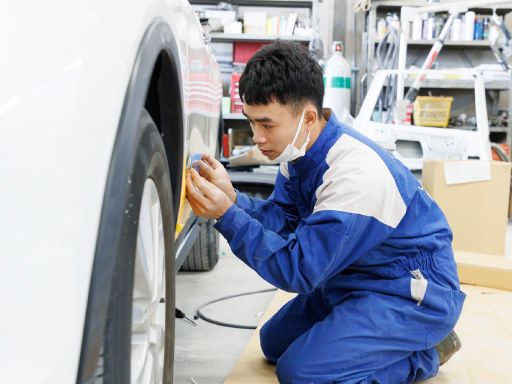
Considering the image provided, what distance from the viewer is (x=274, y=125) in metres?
1.73

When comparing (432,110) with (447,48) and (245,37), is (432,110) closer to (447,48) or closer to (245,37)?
(447,48)

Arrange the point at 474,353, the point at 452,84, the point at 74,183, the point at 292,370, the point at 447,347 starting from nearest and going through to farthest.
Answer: the point at 74,183
the point at 292,370
the point at 447,347
the point at 474,353
the point at 452,84

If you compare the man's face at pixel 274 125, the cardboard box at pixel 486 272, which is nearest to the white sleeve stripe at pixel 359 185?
the man's face at pixel 274 125

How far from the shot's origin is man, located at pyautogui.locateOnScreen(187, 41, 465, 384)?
166cm

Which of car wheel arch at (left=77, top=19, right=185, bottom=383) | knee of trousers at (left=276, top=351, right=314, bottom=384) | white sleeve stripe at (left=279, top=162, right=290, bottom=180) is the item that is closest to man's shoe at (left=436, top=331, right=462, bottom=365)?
knee of trousers at (left=276, top=351, right=314, bottom=384)

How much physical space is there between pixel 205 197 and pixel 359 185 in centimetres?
37

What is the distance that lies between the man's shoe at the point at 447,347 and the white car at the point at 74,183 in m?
1.19

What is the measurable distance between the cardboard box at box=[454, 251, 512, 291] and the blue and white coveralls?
47.9 inches

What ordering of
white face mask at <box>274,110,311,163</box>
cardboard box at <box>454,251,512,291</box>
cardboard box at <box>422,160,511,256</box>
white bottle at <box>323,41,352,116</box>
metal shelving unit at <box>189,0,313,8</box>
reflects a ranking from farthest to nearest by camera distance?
metal shelving unit at <box>189,0,313,8</box>
white bottle at <box>323,41,352,116</box>
cardboard box at <box>422,160,511,256</box>
cardboard box at <box>454,251,512,291</box>
white face mask at <box>274,110,311,163</box>

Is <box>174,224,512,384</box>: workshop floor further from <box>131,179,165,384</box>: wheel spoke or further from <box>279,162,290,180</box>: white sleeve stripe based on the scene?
<box>131,179,165,384</box>: wheel spoke

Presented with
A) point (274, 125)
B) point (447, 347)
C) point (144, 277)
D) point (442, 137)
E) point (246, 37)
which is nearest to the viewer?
point (144, 277)

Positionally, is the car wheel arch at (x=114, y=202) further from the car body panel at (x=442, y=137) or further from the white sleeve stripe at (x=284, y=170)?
the car body panel at (x=442, y=137)

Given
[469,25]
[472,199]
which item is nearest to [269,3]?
[469,25]

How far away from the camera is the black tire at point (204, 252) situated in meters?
3.33
